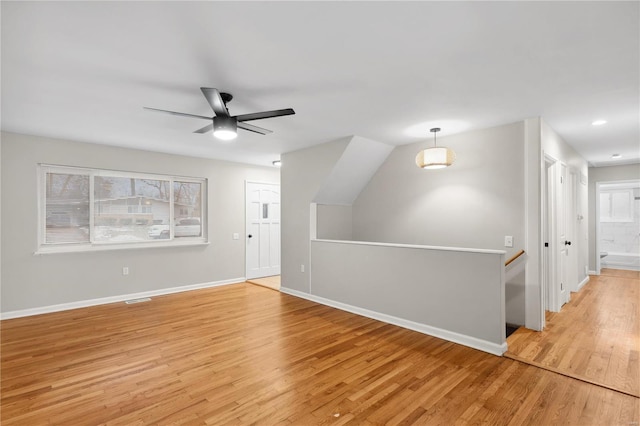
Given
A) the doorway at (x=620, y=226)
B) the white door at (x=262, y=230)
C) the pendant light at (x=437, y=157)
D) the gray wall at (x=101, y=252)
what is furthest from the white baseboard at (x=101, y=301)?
the doorway at (x=620, y=226)

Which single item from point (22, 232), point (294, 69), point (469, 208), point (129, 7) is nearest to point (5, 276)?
point (22, 232)

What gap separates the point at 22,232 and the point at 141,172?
176 cm

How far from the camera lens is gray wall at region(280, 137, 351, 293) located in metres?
4.92

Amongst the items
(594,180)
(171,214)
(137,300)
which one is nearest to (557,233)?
(594,180)

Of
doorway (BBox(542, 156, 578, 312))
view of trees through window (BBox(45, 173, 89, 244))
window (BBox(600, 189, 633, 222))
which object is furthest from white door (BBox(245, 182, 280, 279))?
window (BBox(600, 189, 633, 222))

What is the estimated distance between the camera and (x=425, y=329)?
3600mm

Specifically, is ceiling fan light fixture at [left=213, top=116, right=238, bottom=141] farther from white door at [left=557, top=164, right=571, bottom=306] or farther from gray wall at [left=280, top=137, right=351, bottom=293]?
white door at [left=557, top=164, right=571, bottom=306]

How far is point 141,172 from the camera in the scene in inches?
206

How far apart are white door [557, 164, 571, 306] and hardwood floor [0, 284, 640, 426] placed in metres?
2.38

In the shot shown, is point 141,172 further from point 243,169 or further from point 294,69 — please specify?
point 294,69

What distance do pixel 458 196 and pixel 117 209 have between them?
5.41 metres

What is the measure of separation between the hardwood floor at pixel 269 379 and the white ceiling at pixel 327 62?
8.39 feet

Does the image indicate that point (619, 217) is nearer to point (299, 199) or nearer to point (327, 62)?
point (299, 199)

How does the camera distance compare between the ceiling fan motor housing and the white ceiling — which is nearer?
the white ceiling
